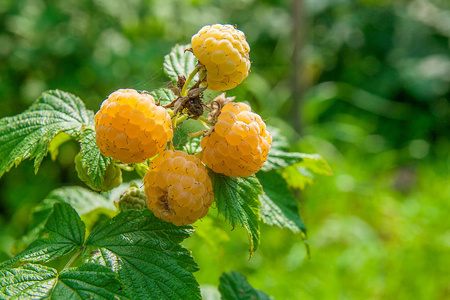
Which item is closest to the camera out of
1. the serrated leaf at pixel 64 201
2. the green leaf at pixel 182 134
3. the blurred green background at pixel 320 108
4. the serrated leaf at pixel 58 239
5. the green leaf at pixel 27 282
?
the green leaf at pixel 27 282

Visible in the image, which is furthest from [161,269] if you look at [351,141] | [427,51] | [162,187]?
[427,51]

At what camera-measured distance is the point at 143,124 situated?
27.6 inches

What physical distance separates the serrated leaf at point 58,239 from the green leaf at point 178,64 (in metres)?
0.34

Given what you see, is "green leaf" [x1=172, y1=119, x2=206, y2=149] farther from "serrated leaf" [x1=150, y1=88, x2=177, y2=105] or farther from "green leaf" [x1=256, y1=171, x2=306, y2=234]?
"green leaf" [x1=256, y1=171, x2=306, y2=234]

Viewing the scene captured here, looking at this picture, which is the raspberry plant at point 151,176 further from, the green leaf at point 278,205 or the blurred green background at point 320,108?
the blurred green background at point 320,108

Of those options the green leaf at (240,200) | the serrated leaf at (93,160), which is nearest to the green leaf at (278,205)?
the green leaf at (240,200)

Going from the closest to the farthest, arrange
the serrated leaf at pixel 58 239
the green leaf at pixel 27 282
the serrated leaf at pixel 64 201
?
the green leaf at pixel 27 282 → the serrated leaf at pixel 58 239 → the serrated leaf at pixel 64 201

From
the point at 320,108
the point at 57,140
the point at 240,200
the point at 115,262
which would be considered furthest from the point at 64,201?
the point at 320,108

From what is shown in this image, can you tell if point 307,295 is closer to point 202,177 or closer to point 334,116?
point 202,177

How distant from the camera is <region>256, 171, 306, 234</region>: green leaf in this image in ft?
3.09

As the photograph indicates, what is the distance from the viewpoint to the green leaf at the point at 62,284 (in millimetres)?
A: 670

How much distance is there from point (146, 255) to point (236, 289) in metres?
0.34

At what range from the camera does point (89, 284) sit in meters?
0.68

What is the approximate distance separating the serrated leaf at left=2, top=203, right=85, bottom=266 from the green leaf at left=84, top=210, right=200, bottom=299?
1.3 inches
